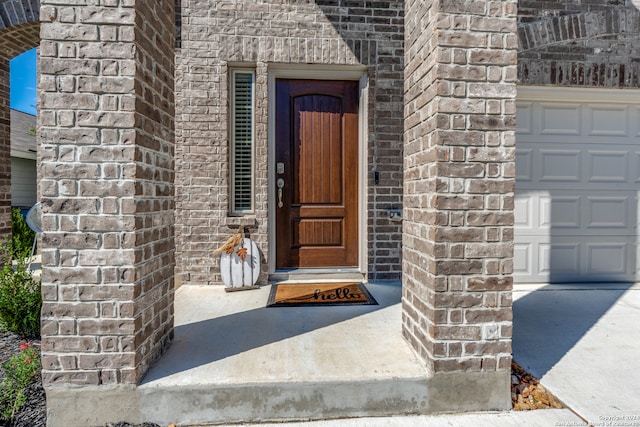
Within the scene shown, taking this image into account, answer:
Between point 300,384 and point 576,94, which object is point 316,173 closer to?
point 300,384

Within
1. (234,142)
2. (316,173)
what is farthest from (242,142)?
(316,173)

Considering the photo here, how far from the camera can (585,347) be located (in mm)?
2434

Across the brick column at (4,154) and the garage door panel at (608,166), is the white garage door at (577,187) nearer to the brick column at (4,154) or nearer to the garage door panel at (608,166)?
the garage door panel at (608,166)

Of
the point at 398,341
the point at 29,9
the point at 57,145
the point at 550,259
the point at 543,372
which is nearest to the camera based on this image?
the point at 57,145

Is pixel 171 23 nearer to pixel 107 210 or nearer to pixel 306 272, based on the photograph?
pixel 107 210

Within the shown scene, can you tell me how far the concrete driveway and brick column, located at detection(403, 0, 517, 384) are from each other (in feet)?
1.49

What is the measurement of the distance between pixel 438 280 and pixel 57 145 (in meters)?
1.92

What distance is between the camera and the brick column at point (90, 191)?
1.68m

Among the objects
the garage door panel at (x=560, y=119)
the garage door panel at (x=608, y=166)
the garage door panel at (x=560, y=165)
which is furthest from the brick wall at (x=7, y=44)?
the garage door panel at (x=608, y=166)

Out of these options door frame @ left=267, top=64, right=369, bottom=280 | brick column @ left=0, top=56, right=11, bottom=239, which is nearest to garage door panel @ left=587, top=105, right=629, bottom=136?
door frame @ left=267, top=64, right=369, bottom=280

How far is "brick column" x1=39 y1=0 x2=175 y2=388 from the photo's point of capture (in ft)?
5.52

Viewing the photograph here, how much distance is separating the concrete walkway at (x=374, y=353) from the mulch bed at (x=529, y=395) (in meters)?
0.05

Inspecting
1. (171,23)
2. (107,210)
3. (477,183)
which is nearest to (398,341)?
(477,183)

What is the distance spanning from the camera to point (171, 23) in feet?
7.34
